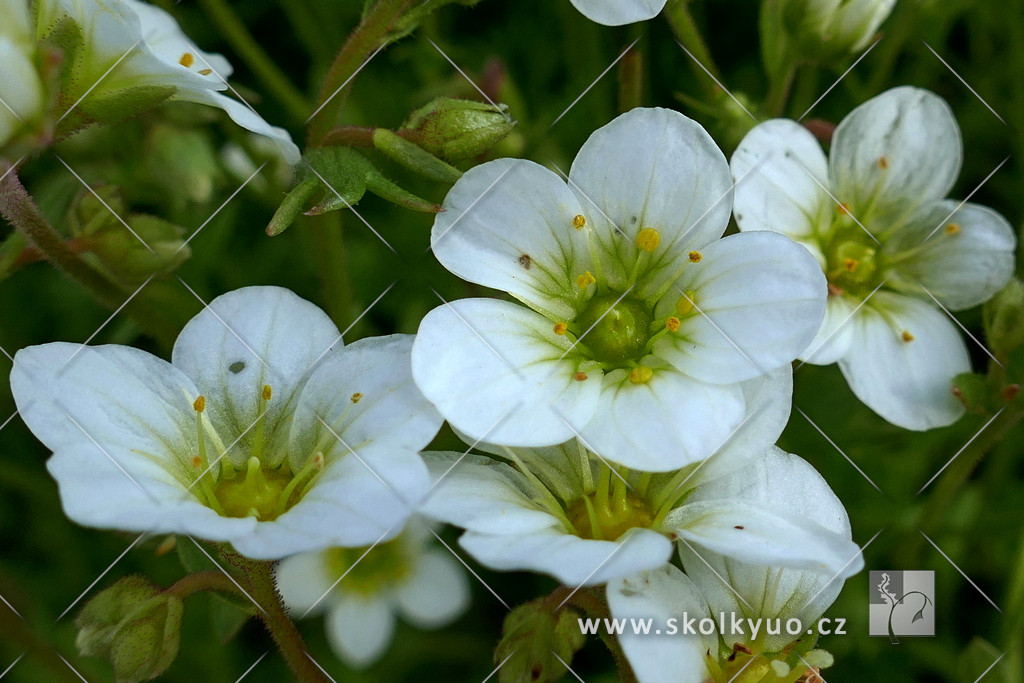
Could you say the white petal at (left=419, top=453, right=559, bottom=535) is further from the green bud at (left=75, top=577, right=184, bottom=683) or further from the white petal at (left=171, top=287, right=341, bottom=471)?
the green bud at (left=75, top=577, right=184, bottom=683)

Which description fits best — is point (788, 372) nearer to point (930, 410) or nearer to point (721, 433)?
point (721, 433)

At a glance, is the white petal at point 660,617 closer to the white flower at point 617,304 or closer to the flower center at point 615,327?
the white flower at point 617,304

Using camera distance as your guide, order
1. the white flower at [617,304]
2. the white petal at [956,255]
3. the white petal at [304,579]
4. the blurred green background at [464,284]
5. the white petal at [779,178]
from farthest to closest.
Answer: the white petal at [304,579] → the blurred green background at [464,284] → the white petal at [956,255] → the white petal at [779,178] → the white flower at [617,304]

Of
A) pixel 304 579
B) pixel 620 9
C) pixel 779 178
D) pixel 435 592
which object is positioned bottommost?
pixel 435 592

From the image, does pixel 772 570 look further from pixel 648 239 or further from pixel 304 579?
pixel 304 579

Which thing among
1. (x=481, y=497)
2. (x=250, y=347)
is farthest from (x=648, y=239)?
(x=250, y=347)

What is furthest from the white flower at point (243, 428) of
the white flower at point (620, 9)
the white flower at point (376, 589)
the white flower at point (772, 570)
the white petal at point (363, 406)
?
the white flower at point (376, 589)
